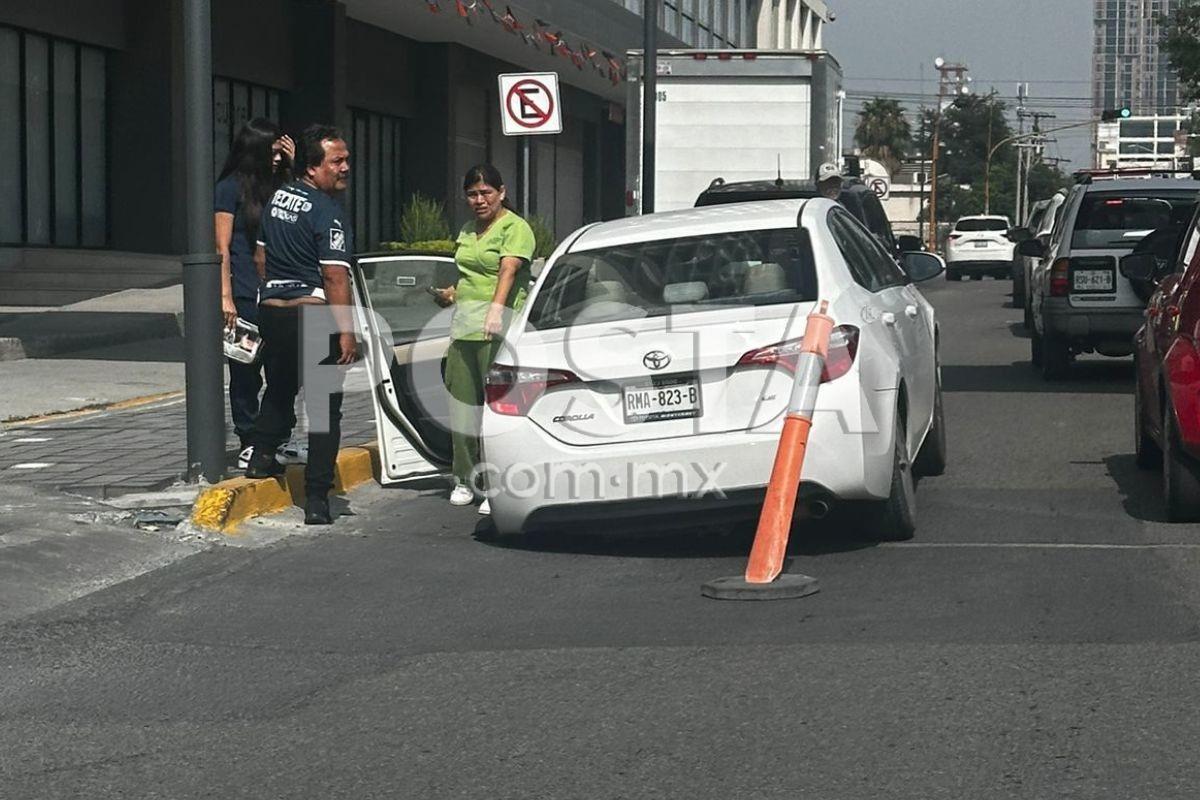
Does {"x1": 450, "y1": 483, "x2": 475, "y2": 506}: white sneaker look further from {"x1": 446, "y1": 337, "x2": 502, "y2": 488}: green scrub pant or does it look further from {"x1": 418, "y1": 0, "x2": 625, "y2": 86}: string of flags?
{"x1": 418, "y1": 0, "x2": 625, "y2": 86}: string of flags

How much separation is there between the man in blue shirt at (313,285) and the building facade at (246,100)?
47.3 ft

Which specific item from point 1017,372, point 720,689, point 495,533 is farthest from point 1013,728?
point 1017,372

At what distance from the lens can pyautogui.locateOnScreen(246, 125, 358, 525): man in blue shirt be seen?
29.2 ft

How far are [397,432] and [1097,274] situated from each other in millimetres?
8106

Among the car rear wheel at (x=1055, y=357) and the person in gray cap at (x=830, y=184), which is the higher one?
the person in gray cap at (x=830, y=184)

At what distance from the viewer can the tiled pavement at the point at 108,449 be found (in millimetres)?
9609

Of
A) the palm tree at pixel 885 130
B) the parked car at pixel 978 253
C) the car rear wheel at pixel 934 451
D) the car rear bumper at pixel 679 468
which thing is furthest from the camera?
the palm tree at pixel 885 130

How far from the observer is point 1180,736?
515 cm

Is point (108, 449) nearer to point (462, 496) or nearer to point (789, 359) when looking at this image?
point (462, 496)

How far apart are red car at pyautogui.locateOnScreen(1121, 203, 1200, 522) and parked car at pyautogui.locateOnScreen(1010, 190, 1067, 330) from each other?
8.83 metres

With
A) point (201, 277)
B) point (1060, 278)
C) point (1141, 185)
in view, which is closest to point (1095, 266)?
point (1060, 278)

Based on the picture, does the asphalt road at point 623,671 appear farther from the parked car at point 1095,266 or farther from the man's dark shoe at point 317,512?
the parked car at point 1095,266

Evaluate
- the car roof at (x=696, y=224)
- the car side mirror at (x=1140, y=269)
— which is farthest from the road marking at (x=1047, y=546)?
the car side mirror at (x=1140, y=269)

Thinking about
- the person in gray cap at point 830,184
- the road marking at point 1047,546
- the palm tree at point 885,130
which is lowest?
the road marking at point 1047,546
